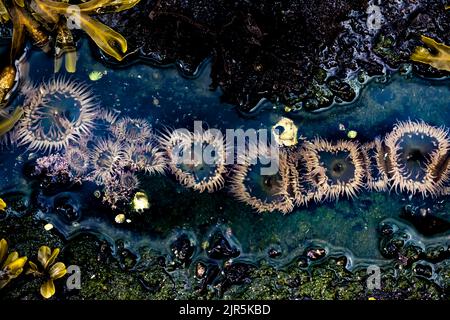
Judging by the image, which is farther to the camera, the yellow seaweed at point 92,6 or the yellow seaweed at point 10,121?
the yellow seaweed at point 10,121

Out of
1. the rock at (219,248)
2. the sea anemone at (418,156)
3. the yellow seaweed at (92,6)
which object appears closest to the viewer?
the yellow seaweed at (92,6)

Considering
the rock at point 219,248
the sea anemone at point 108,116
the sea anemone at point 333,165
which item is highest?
the sea anemone at point 108,116

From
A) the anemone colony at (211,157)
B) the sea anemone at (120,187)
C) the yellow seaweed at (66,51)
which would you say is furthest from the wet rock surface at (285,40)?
the sea anemone at (120,187)

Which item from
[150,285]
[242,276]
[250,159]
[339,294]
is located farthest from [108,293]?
[339,294]

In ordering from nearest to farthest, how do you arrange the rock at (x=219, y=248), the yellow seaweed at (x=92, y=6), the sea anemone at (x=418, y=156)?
the yellow seaweed at (x=92, y=6)
the sea anemone at (x=418, y=156)
the rock at (x=219, y=248)

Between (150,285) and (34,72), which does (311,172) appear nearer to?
(150,285)

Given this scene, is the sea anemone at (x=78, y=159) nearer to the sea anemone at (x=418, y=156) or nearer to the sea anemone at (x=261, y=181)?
the sea anemone at (x=261, y=181)
